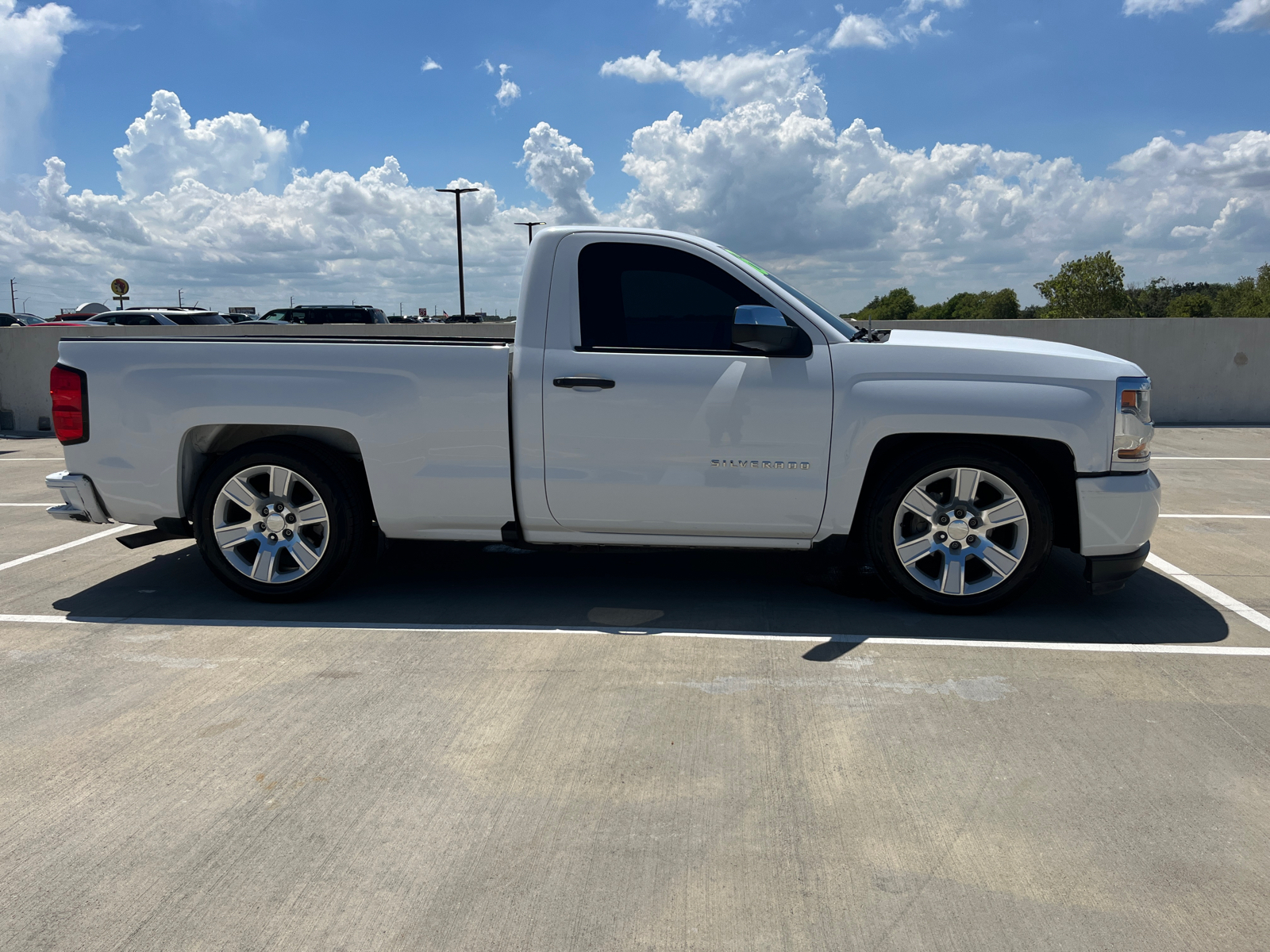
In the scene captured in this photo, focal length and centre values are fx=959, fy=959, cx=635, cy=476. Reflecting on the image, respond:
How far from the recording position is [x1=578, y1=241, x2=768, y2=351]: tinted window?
488 centimetres

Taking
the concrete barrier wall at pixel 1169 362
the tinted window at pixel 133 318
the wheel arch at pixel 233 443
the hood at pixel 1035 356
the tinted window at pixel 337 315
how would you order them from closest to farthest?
the hood at pixel 1035 356 → the wheel arch at pixel 233 443 → the concrete barrier wall at pixel 1169 362 → the tinted window at pixel 133 318 → the tinted window at pixel 337 315

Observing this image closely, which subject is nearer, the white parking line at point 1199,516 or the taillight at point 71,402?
the taillight at point 71,402

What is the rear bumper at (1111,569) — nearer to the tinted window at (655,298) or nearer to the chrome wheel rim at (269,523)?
the tinted window at (655,298)

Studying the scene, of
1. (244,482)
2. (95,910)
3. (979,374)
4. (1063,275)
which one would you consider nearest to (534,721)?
(95,910)

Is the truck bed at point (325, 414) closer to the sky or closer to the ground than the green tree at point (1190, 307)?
closer to the ground

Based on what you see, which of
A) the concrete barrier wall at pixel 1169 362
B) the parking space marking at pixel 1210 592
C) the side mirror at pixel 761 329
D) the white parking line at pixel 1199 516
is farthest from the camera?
the concrete barrier wall at pixel 1169 362

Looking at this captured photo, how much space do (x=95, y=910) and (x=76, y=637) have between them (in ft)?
8.35

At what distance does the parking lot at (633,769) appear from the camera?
2484mm

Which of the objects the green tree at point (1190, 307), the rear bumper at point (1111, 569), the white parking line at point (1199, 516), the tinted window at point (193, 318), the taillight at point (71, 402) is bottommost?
the white parking line at point (1199, 516)

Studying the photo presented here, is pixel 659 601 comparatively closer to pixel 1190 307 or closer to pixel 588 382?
pixel 588 382

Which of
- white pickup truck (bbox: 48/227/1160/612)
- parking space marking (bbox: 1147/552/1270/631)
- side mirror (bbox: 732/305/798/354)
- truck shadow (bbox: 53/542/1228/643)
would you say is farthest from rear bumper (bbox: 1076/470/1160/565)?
side mirror (bbox: 732/305/798/354)

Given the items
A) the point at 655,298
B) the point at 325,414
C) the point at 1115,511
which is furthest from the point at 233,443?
the point at 1115,511

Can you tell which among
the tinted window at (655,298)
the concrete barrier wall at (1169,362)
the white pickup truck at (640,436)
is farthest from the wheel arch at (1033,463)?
the concrete barrier wall at (1169,362)

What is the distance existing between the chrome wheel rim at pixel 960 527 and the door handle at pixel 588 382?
1.57 metres
